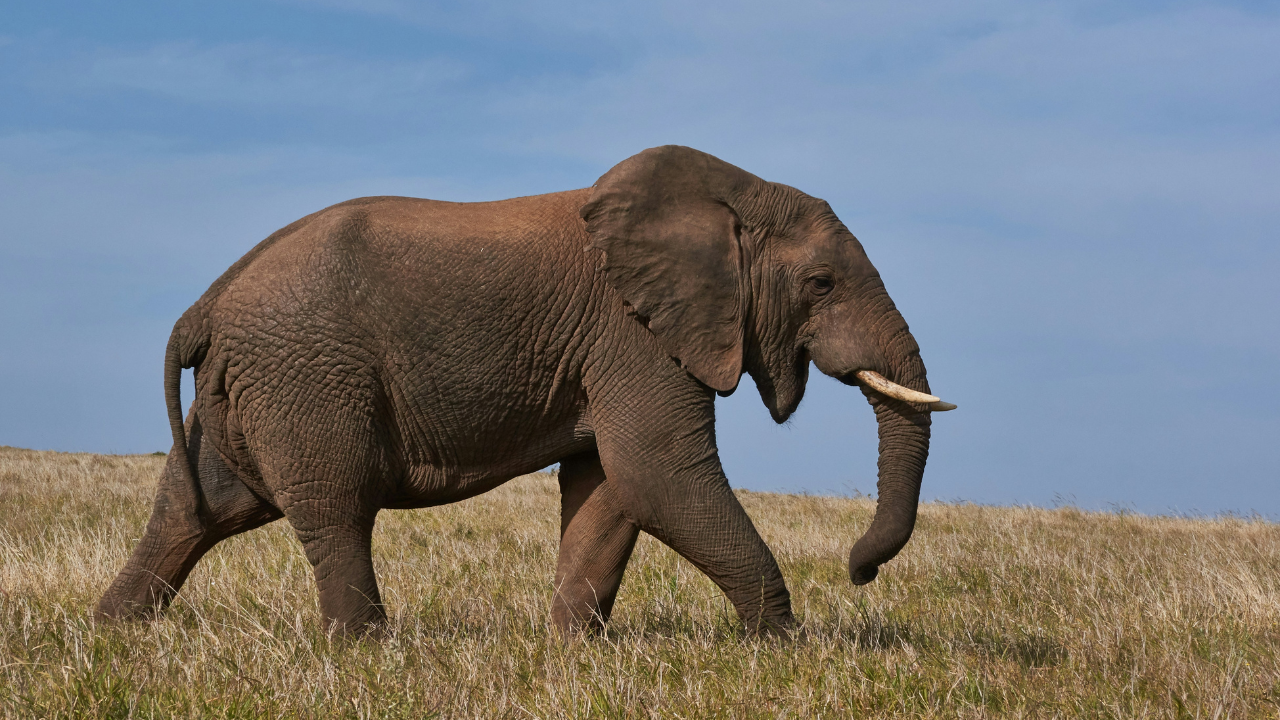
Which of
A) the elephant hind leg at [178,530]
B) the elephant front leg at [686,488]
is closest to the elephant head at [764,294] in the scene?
the elephant front leg at [686,488]

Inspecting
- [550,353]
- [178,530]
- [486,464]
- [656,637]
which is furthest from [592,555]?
[178,530]

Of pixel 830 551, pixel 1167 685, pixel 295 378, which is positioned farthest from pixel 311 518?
pixel 830 551

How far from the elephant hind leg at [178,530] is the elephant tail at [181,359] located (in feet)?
0.77

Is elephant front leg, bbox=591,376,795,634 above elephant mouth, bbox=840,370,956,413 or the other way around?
the other way around

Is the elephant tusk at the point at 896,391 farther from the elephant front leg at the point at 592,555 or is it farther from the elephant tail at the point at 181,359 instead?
the elephant tail at the point at 181,359

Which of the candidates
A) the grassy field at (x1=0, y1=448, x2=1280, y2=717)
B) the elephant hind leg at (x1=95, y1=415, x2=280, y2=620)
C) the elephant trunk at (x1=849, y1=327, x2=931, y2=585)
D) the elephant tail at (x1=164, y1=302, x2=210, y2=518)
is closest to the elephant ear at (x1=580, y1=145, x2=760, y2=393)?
the elephant trunk at (x1=849, y1=327, x2=931, y2=585)

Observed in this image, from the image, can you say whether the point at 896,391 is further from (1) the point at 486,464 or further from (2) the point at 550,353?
(1) the point at 486,464

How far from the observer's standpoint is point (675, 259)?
6027 mm

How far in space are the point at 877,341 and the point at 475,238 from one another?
2.31 m

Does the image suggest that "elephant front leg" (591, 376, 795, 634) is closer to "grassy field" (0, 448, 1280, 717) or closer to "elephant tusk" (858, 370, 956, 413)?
"grassy field" (0, 448, 1280, 717)

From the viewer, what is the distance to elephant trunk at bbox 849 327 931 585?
6148 millimetres

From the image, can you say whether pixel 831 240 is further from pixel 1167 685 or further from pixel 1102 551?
pixel 1102 551

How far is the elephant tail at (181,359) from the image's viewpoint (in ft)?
20.6

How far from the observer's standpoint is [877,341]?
20.3 feet
